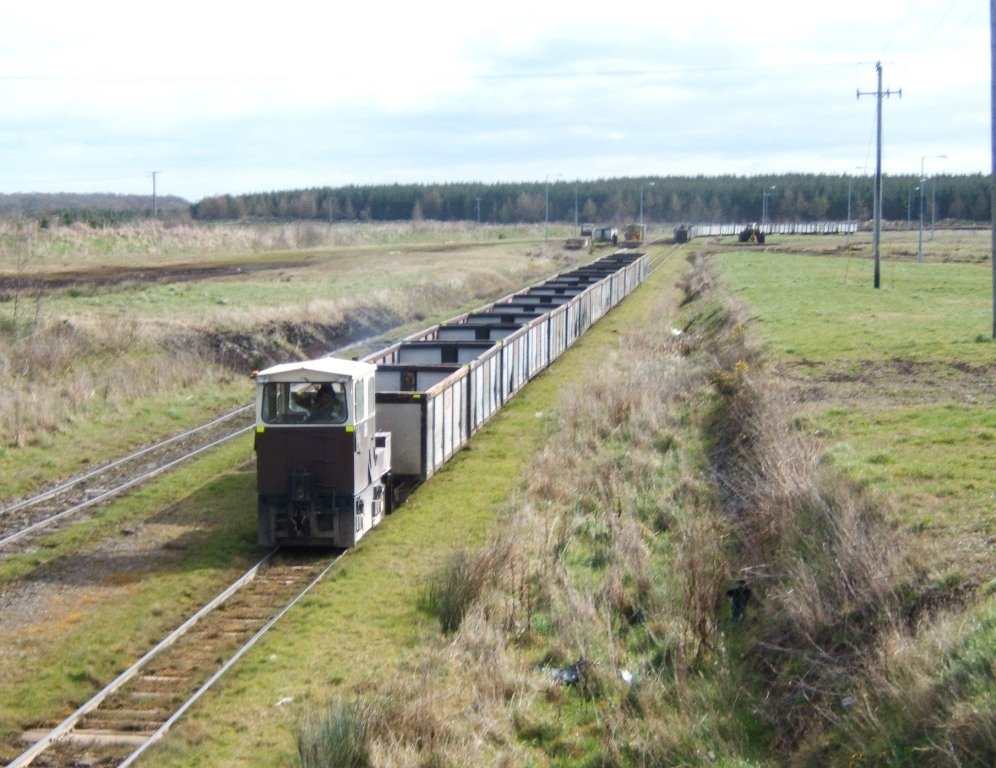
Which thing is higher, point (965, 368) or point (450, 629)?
point (965, 368)

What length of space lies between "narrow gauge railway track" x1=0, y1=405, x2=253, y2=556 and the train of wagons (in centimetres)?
398

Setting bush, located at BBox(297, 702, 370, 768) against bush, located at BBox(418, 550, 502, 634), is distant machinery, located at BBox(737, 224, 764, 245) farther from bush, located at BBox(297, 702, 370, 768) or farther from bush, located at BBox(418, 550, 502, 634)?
bush, located at BBox(297, 702, 370, 768)

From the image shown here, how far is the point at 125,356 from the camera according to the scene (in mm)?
31219

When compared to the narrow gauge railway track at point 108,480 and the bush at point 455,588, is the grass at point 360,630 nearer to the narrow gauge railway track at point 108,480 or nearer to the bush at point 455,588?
the bush at point 455,588

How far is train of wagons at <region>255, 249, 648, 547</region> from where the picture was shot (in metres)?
15.5

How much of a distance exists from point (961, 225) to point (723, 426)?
154 metres

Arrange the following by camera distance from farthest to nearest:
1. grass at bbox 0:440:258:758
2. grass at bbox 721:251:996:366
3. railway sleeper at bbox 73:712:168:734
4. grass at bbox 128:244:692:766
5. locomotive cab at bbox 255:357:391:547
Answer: grass at bbox 721:251:996:366 < locomotive cab at bbox 255:357:391:547 < grass at bbox 0:440:258:758 < railway sleeper at bbox 73:712:168:734 < grass at bbox 128:244:692:766

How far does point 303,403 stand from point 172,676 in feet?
16.6

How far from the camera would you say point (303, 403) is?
1587 cm

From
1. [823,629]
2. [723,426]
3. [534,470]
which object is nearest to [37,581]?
[534,470]

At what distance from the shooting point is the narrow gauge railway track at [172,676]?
9.89 m

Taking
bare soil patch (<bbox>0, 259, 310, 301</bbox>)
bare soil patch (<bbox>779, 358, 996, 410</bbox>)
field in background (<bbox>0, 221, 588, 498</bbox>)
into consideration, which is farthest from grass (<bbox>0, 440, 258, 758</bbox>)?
bare soil patch (<bbox>0, 259, 310, 301</bbox>)

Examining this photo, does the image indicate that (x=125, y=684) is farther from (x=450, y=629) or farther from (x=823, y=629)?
(x=823, y=629)

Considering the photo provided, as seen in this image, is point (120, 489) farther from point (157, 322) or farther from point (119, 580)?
point (157, 322)
